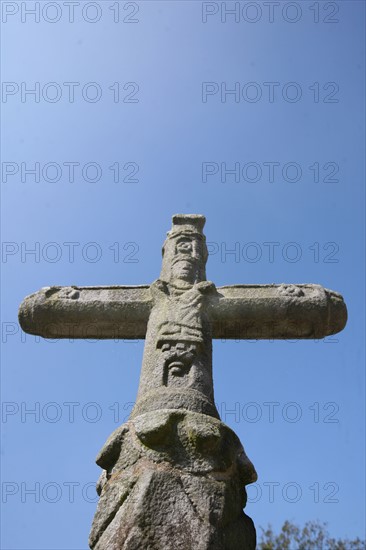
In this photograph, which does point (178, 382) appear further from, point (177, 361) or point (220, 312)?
point (220, 312)

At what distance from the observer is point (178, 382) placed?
13.2 feet

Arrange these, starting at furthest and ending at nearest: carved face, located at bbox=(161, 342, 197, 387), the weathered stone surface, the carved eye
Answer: the carved eye
carved face, located at bbox=(161, 342, 197, 387)
the weathered stone surface

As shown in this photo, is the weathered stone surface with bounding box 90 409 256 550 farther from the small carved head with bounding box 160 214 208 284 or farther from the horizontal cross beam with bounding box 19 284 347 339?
the small carved head with bounding box 160 214 208 284

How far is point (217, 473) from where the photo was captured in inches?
134

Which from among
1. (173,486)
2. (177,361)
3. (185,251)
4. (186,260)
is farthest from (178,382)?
(185,251)

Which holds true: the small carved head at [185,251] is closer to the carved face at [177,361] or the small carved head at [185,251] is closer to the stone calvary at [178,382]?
the stone calvary at [178,382]

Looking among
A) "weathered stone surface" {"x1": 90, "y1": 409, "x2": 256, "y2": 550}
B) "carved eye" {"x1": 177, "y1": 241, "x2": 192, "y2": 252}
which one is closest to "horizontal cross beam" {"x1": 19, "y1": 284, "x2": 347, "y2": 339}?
"carved eye" {"x1": 177, "y1": 241, "x2": 192, "y2": 252}

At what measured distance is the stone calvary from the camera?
3.20 meters

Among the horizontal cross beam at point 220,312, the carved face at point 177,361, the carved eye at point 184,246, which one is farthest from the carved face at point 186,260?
the carved face at point 177,361

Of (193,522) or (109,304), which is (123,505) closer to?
(193,522)

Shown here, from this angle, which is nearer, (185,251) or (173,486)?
(173,486)

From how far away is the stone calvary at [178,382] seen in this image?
3.20 metres

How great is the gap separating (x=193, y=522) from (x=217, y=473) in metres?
0.32

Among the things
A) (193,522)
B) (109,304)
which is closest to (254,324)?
(109,304)
